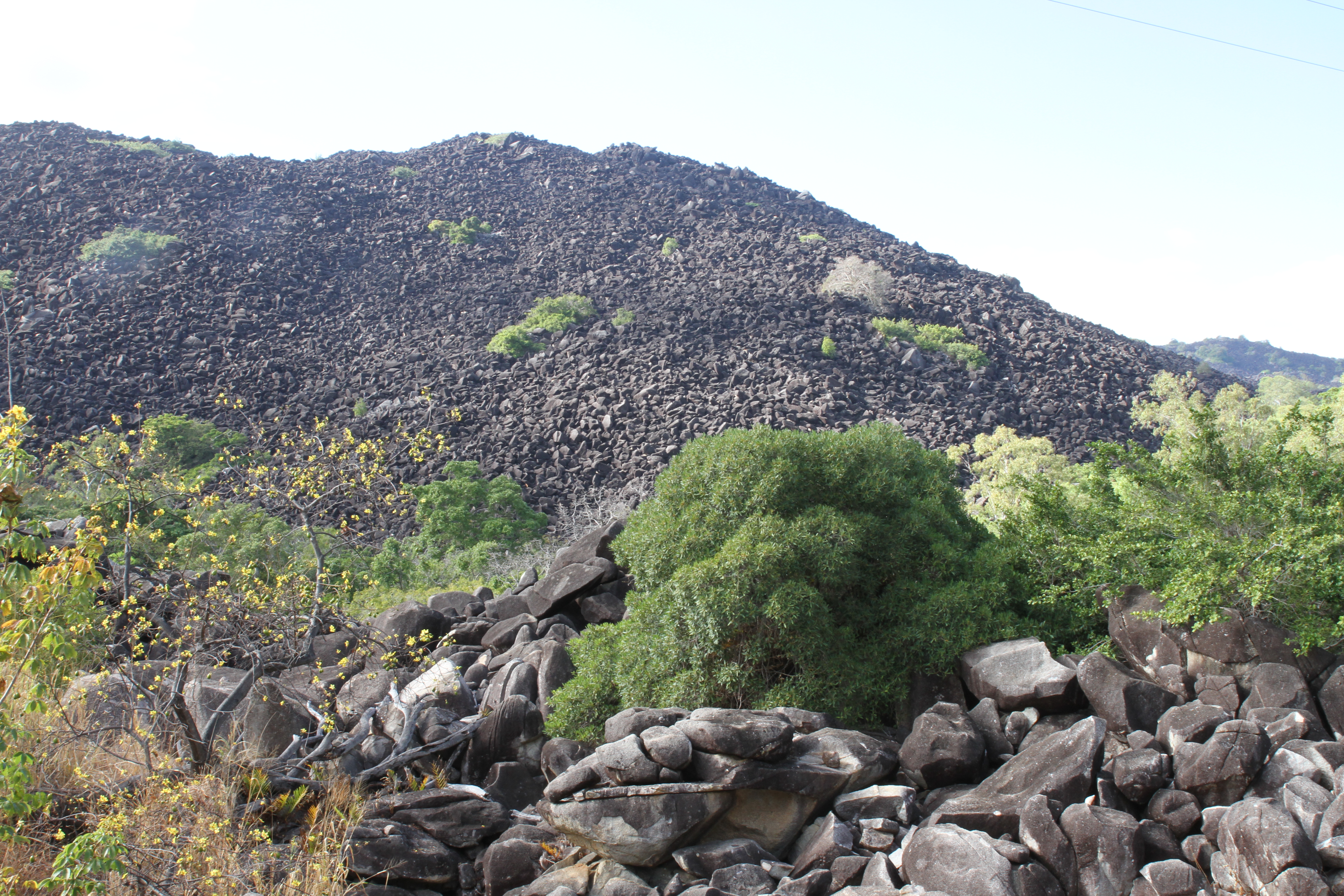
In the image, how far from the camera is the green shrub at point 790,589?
6.48 metres

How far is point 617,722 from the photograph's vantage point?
19.3ft

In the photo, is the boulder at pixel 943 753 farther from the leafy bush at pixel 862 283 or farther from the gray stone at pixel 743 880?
the leafy bush at pixel 862 283

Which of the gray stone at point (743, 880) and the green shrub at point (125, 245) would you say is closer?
the gray stone at point (743, 880)

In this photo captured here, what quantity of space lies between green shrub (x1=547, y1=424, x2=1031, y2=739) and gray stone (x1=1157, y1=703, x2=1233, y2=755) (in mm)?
1402

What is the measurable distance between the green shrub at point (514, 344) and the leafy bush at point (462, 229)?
1119cm

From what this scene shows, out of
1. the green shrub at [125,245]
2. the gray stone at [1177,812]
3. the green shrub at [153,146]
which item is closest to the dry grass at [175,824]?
the gray stone at [1177,812]

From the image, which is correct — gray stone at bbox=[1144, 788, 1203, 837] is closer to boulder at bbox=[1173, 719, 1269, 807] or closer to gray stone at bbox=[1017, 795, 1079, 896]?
boulder at bbox=[1173, 719, 1269, 807]

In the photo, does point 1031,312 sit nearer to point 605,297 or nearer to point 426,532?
point 605,297

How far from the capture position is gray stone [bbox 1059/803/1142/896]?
437 centimetres

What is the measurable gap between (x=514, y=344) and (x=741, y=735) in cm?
2460

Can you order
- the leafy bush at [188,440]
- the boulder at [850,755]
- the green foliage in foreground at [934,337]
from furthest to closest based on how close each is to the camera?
the green foliage in foreground at [934,337]
the leafy bush at [188,440]
the boulder at [850,755]

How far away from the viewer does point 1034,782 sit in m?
4.98

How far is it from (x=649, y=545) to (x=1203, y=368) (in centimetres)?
3507

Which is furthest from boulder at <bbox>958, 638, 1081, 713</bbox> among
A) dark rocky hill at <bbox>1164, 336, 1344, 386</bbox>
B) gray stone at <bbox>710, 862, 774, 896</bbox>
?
dark rocky hill at <bbox>1164, 336, 1344, 386</bbox>
